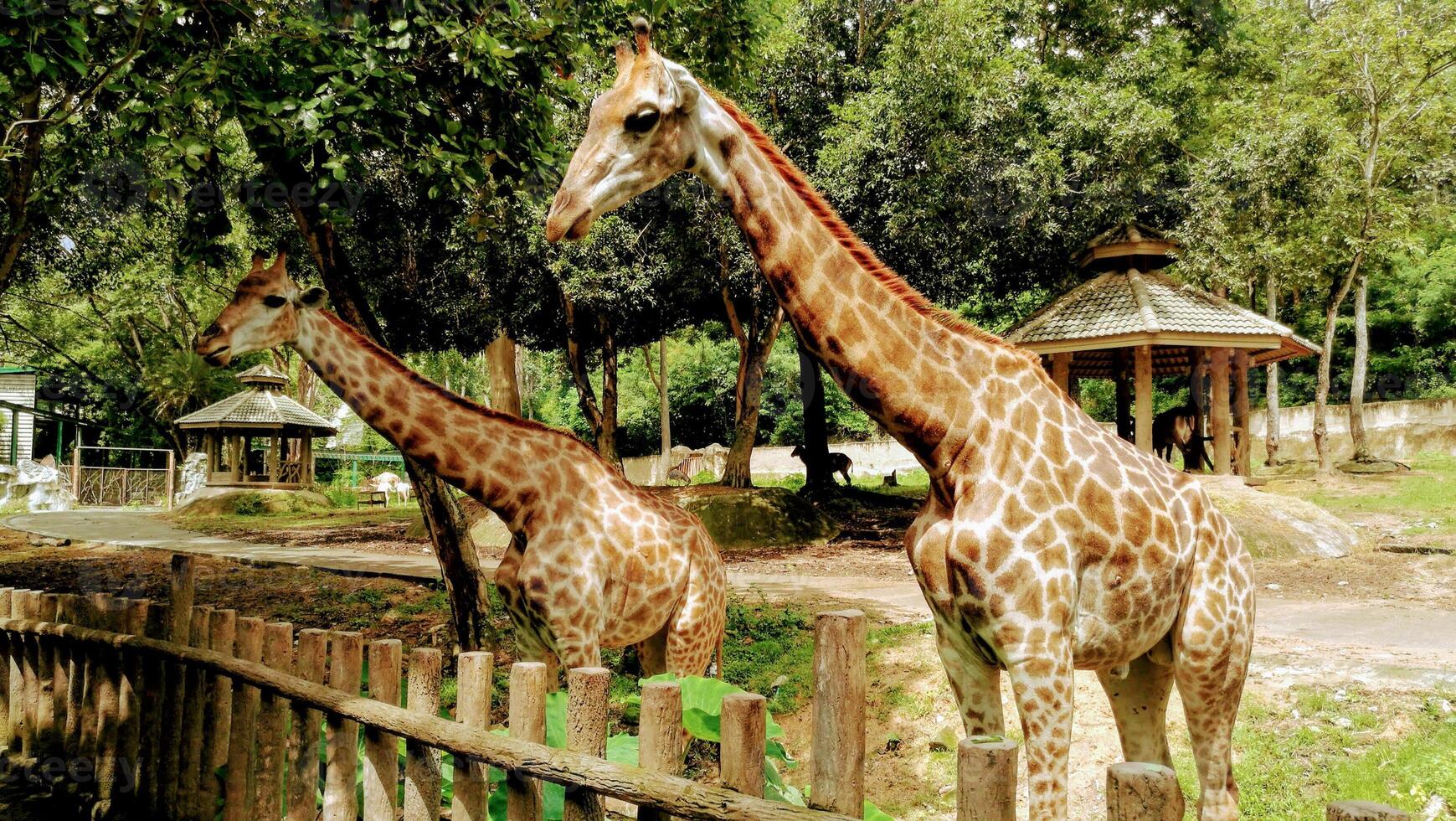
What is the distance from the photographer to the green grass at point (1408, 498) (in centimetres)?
1639


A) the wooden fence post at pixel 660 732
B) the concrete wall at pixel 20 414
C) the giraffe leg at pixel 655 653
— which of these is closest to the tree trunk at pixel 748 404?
the giraffe leg at pixel 655 653

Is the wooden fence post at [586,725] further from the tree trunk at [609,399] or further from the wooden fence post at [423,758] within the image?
the tree trunk at [609,399]

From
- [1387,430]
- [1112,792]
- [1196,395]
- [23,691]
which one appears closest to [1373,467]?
[1387,430]

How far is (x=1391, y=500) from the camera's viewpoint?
1852 cm

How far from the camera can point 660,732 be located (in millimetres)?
2158

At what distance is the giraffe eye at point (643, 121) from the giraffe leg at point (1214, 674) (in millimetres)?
2239

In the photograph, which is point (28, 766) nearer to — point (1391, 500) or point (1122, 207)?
point (1122, 207)

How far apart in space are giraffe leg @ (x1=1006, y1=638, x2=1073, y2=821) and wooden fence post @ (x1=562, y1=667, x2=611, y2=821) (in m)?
1.12

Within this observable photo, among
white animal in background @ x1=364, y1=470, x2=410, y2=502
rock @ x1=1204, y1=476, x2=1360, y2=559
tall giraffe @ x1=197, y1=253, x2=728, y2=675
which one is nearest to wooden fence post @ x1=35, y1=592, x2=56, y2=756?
tall giraffe @ x1=197, y1=253, x2=728, y2=675

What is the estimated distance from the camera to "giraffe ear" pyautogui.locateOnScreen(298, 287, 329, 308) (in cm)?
415

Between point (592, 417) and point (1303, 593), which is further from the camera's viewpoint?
point (592, 417)

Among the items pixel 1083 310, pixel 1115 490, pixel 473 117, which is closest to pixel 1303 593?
pixel 1083 310

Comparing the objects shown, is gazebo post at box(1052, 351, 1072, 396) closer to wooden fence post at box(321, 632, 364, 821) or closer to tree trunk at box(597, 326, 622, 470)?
tree trunk at box(597, 326, 622, 470)

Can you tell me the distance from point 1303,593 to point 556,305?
13.8m
